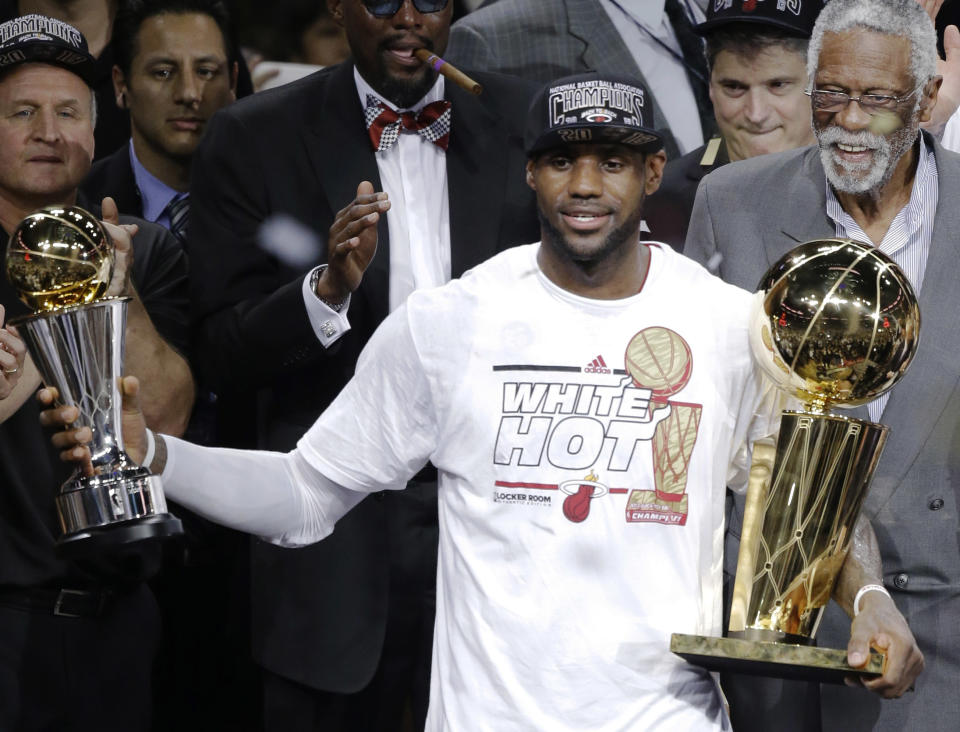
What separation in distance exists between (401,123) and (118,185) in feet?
3.31

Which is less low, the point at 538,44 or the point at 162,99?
the point at 538,44

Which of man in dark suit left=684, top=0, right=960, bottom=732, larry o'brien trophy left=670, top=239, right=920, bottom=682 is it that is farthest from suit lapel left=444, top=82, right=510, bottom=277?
larry o'brien trophy left=670, top=239, right=920, bottom=682

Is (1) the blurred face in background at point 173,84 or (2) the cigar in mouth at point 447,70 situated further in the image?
(1) the blurred face in background at point 173,84

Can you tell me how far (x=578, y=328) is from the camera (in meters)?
2.92

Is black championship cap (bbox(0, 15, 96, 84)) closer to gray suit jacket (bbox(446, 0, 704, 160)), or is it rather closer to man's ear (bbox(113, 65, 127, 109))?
man's ear (bbox(113, 65, 127, 109))

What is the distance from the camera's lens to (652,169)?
3.09 m

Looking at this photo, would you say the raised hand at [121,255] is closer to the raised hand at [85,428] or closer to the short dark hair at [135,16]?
the raised hand at [85,428]

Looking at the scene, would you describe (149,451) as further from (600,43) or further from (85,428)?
(600,43)

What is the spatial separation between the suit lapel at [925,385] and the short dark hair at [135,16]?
7.20 feet

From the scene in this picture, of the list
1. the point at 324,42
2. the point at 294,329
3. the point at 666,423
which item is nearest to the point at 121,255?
the point at 294,329

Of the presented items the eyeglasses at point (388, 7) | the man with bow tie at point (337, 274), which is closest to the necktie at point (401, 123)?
the man with bow tie at point (337, 274)

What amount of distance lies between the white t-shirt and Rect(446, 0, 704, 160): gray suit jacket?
1.61 meters

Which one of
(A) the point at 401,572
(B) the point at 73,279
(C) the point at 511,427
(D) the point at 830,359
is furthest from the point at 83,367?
(D) the point at 830,359

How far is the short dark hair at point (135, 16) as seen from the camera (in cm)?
446
